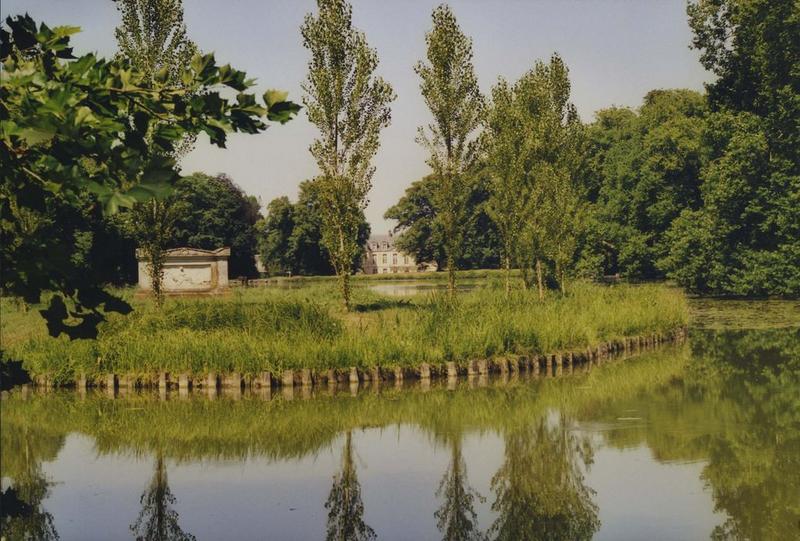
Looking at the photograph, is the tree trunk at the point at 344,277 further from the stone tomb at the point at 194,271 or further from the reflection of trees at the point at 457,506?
the reflection of trees at the point at 457,506

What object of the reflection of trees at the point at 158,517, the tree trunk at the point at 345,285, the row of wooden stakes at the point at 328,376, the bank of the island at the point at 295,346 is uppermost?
the tree trunk at the point at 345,285

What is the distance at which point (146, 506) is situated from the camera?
970 cm

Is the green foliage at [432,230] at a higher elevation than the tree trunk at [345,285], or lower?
higher

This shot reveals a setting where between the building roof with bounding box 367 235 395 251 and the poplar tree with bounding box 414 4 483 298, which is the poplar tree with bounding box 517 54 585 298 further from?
the building roof with bounding box 367 235 395 251

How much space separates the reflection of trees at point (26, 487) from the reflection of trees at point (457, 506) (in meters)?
3.90

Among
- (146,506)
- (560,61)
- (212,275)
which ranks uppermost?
(560,61)

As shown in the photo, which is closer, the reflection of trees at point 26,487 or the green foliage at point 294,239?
the reflection of trees at point 26,487

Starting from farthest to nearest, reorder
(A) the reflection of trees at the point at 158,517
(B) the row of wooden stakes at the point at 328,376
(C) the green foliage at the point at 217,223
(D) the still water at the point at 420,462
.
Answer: (C) the green foliage at the point at 217,223 < (B) the row of wooden stakes at the point at 328,376 < (D) the still water at the point at 420,462 < (A) the reflection of trees at the point at 158,517

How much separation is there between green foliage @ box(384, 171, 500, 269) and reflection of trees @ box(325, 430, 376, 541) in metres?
70.6

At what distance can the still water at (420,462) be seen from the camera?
879 centimetres

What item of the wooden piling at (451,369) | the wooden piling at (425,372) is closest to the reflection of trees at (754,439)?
the wooden piling at (451,369)

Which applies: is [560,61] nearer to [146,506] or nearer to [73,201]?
[146,506]

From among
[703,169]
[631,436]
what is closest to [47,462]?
[631,436]

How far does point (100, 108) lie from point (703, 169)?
164ft
